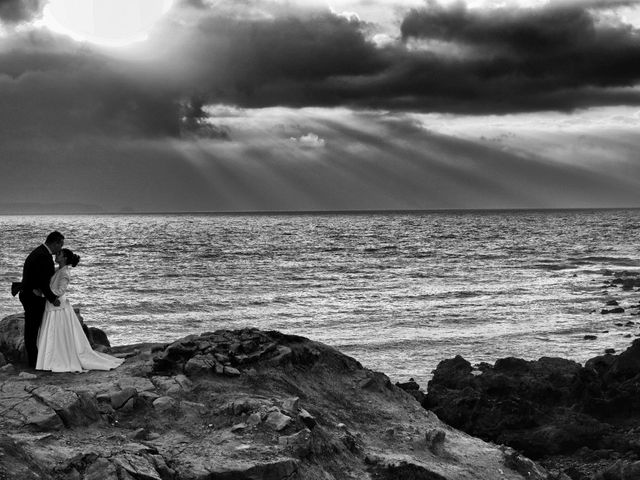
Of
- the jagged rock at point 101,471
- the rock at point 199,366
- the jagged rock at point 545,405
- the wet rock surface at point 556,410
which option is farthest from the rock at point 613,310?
the jagged rock at point 101,471

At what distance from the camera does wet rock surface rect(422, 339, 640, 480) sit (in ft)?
45.6

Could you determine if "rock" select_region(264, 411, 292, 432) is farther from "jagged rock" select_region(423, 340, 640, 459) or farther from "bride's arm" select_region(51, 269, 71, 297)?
"jagged rock" select_region(423, 340, 640, 459)

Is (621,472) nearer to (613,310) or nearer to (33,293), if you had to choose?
(33,293)

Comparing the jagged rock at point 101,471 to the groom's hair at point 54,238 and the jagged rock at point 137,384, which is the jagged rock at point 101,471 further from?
the groom's hair at point 54,238

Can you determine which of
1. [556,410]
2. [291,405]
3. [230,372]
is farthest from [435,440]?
[556,410]

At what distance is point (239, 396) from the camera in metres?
10.6

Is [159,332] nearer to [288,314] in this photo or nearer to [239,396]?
[288,314]

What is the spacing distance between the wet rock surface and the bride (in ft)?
26.2

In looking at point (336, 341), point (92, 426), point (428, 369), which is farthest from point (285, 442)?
point (336, 341)

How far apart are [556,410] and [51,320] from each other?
439 inches

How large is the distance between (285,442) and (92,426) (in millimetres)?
2618

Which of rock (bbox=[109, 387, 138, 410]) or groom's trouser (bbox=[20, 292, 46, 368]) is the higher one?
groom's trouser (bbox=[20, 292, 46, 368])

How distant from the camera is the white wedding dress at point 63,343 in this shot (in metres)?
12.5

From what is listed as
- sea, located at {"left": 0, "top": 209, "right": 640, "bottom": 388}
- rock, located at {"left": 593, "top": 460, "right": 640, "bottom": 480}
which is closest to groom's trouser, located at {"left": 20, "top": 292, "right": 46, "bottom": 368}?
rock, located at {"left": 593, "top": 460, "right": 640, "bottom": 480}
